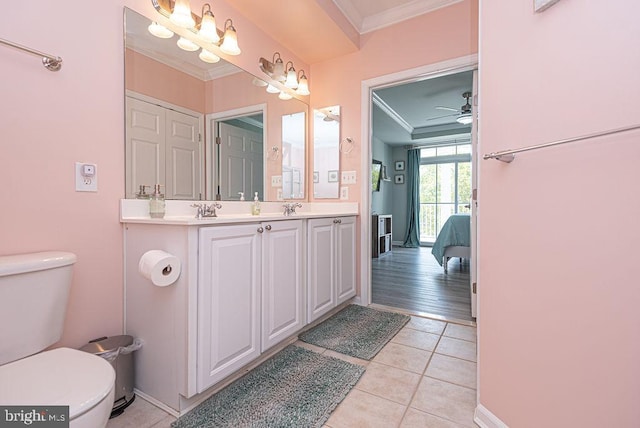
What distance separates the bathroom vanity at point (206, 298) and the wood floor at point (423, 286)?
4.43 feet

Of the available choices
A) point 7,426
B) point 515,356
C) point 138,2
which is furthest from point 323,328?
point 138,2

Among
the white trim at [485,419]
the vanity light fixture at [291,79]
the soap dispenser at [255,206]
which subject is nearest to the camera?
the white trim at [485,419]

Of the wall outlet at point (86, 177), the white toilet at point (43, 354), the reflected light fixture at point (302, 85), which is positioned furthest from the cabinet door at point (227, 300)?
the reflected light fixture at point (302, 85)

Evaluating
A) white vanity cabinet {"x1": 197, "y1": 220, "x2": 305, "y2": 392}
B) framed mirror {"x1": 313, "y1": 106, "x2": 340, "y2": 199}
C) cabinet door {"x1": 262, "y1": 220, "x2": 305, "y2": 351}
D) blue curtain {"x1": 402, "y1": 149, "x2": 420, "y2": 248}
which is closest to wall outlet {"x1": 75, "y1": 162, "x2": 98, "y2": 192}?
white vanity cabinet {"x1": 197, "y1": 220, "x2": 305, "y2": 392}

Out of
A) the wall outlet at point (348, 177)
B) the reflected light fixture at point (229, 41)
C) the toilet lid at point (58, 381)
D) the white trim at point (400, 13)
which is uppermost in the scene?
the white trim at point (400, 13)

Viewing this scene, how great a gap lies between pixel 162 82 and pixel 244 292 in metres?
1.31

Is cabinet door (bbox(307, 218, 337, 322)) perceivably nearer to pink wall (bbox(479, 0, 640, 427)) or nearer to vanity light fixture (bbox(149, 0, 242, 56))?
pink wall (bbox(479, 0, 640, 427))

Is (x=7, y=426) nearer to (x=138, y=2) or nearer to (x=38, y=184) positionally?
(x=38, y=184)

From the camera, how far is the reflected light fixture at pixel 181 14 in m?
1.67

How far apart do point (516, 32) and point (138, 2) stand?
1841mm

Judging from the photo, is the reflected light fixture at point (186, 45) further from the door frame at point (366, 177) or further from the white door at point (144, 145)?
the door frame at point (366, 177)

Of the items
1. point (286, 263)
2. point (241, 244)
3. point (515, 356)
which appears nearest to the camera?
point (515, 356)

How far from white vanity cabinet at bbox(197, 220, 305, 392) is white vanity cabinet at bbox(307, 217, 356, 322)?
0.58 feet

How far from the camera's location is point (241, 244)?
1476mm
